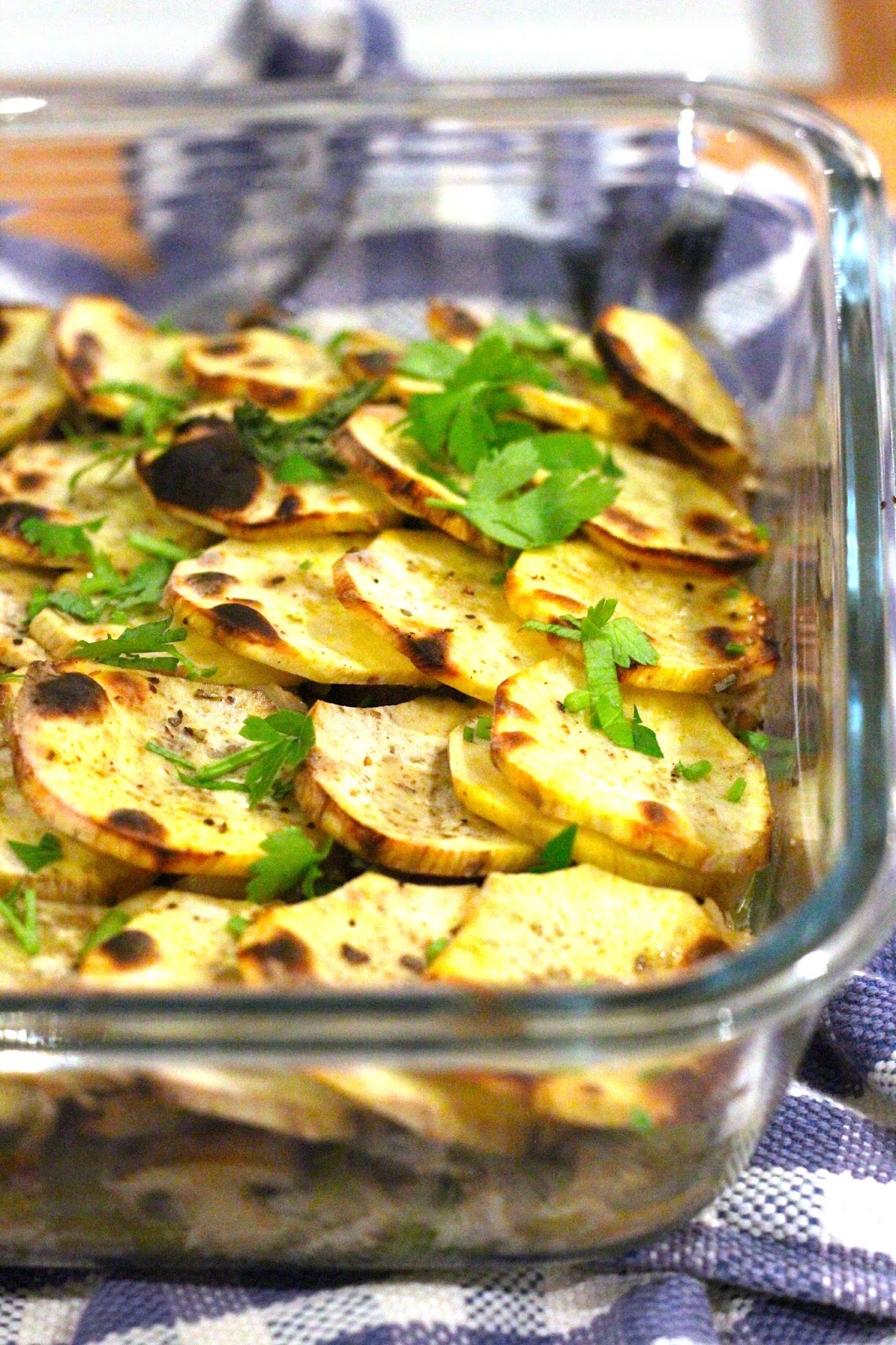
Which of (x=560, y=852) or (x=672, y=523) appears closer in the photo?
(x=560, y=852)

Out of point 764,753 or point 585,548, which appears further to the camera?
point 585,548

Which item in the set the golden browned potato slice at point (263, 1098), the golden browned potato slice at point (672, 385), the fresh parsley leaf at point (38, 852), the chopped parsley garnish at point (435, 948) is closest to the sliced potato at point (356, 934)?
the chopped parsley garnish at point (435, 948)

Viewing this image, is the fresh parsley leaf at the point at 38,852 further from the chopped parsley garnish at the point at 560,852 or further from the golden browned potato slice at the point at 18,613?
the chopped parsley garnish at the point at 560,852

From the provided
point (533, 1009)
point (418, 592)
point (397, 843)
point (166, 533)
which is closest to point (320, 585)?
point (418, 592)

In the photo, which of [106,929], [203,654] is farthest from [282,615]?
[106,929]

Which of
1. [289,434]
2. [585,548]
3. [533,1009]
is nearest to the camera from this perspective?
[533,1009]

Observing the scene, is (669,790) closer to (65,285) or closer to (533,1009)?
(533,1009)

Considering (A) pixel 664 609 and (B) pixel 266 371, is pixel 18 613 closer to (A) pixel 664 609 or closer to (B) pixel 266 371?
(B) pixel 266 371
